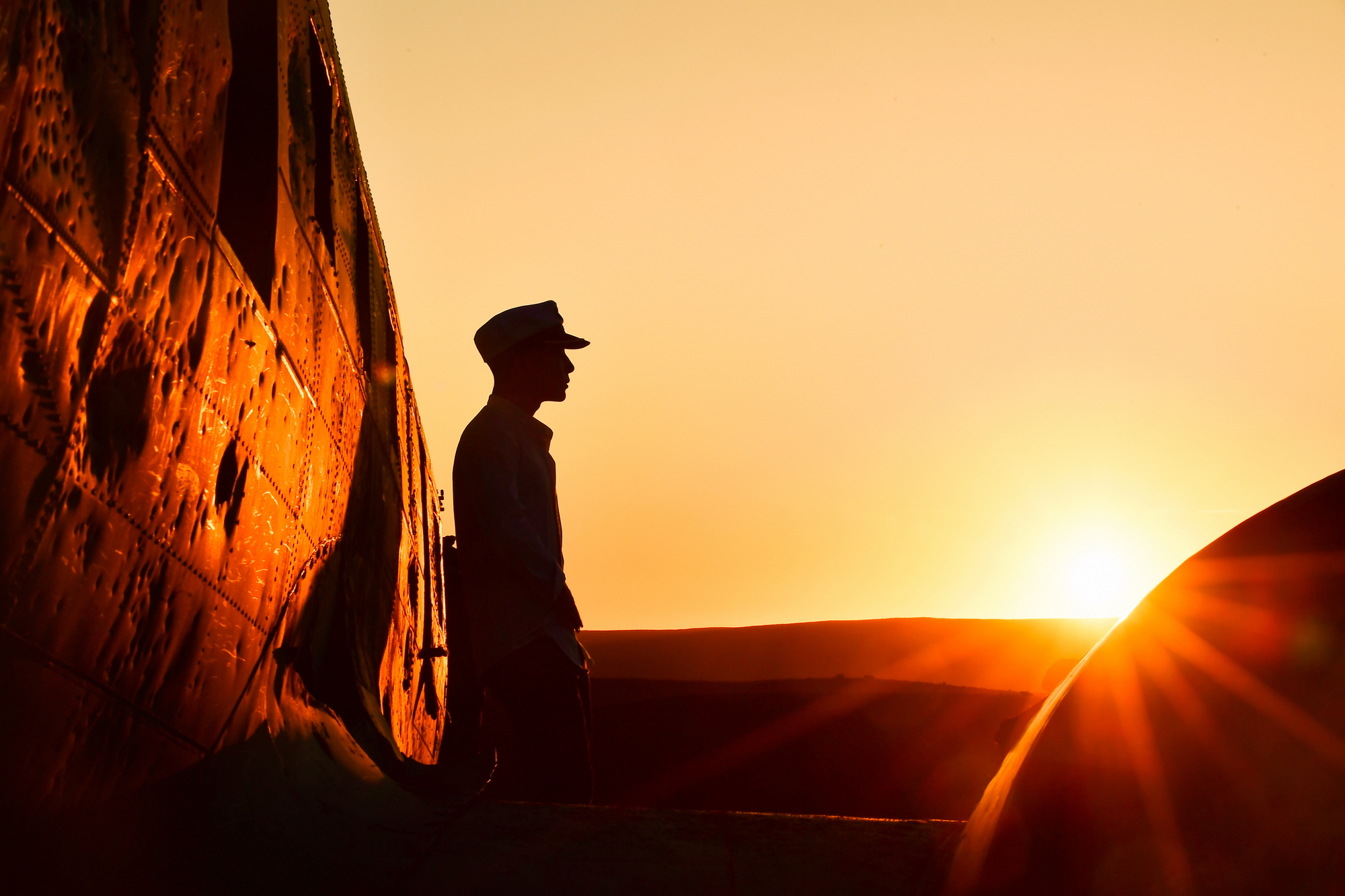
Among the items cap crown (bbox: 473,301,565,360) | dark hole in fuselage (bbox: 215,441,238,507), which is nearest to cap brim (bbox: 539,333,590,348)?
cap crown (bbox: 473,301,565,360)

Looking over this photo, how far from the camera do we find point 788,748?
42.9 feet

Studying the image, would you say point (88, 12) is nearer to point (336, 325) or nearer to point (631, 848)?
point (631, 848)

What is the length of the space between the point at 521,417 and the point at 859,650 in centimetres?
4772

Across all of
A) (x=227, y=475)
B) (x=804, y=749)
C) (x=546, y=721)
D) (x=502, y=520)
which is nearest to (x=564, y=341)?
(x=502, y=520)

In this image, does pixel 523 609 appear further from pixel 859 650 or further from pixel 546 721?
pixel 859 650

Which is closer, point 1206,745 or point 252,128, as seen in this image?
point 1206,745

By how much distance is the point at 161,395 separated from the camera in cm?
157

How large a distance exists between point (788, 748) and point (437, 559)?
7370 mm

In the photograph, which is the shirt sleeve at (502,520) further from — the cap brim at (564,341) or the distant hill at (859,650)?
the distant hill at (859,650)

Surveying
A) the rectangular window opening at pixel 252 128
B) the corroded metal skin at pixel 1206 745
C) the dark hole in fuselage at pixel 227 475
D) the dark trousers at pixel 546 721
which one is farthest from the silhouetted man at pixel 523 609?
the corroded metal skin at pixel 1206 745

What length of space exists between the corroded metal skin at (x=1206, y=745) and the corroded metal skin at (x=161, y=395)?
1166 mm

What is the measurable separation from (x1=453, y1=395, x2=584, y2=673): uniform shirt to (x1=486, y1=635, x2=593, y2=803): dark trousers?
50mm

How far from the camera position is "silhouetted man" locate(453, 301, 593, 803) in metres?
2.94

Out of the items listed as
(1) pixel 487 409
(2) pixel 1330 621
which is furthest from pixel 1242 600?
(1) pixel 487 409
